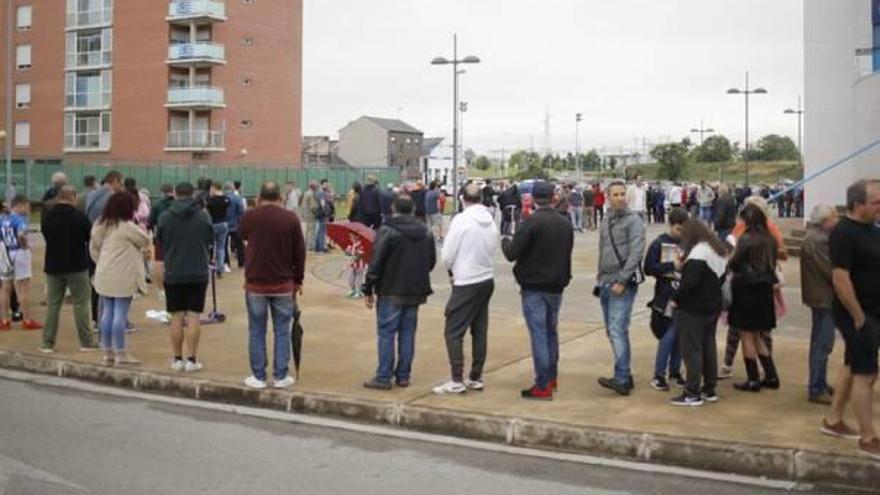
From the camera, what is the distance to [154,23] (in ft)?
210

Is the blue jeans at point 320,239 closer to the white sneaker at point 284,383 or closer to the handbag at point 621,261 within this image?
the white sneaker at point 284,383

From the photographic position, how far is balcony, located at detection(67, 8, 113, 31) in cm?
6569

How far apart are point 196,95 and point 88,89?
9.54 m

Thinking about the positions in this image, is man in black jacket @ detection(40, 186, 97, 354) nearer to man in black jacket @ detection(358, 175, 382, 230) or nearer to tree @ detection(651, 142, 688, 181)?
man in black jacket @ detection(358, 175, 382, 230)

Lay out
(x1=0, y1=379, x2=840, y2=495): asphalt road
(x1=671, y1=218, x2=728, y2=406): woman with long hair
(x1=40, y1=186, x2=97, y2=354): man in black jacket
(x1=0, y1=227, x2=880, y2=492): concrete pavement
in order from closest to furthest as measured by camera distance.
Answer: (x1=0, y1=379, x2=840, y2=495): asphalt road
(x1=0, y1=227, x2=880, y2=492): concrete pavement
(x1=671, y1=218, x2=728, y2=406): woman with long hair
(x1=40, y1=186, x2=97, y2=354): man in black jacket

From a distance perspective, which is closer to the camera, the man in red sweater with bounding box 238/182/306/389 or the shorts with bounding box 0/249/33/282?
the man in red sweater with bounding box 238/182/306/389

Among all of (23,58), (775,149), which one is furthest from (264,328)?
(775,149)

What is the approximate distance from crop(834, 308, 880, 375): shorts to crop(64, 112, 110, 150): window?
6519 centimetres

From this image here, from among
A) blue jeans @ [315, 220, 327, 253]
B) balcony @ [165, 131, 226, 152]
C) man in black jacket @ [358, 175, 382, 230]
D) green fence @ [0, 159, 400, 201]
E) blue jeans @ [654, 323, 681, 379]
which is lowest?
blue jeans @ [654, 323, 681, 379]

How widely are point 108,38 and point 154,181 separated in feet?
60.2

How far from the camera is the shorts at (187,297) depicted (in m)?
9.54

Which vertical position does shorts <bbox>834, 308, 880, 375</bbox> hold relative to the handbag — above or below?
below

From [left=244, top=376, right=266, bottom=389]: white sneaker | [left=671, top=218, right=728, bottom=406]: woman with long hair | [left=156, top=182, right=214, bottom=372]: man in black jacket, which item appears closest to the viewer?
[left=671, top=218, right=728, bottom=406]: woman with long hair

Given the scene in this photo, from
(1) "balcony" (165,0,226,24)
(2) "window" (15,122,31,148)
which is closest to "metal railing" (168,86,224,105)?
(1) "balcony" (165,0,226,24)
